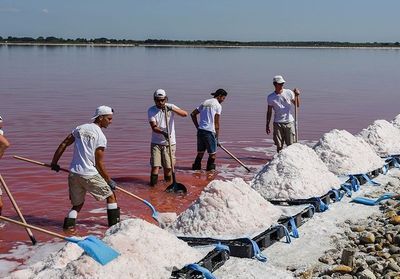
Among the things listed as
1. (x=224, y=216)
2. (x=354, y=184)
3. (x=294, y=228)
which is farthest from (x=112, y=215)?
(x=354, y=184)

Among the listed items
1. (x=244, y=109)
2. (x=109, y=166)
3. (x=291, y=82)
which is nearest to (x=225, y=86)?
(x=291, y=82)

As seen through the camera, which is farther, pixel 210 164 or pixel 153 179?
pixel 210 164

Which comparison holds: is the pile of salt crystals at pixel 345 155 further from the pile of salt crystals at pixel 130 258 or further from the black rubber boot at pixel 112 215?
the pile of salt crystals at pixel 130 258

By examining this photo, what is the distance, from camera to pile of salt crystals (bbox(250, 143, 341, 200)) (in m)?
7.64

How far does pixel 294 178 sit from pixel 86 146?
2668 mm

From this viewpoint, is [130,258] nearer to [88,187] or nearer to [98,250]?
[98,250]

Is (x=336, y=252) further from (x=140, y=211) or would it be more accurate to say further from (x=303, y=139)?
(x=303, y=139)

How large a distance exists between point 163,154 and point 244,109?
11.6m

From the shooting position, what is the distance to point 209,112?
10391mm

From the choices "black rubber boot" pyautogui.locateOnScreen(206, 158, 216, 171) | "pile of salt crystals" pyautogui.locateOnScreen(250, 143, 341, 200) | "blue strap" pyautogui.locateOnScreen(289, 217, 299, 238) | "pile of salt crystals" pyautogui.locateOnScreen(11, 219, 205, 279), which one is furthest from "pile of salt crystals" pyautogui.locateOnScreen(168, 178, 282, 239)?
"black rubber boot" pyautogui.locateOnScreen(206, 158, 216, 171)

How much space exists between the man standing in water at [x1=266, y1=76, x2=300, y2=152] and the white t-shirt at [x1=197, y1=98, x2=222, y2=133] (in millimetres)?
1125

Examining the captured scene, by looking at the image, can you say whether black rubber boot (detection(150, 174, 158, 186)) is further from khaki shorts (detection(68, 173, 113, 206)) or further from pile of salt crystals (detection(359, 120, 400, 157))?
pile of salt crystals (detection(359, 120, 400, 157))

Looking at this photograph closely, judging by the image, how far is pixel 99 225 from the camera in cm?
771

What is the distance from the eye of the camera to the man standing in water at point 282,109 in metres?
10.8
